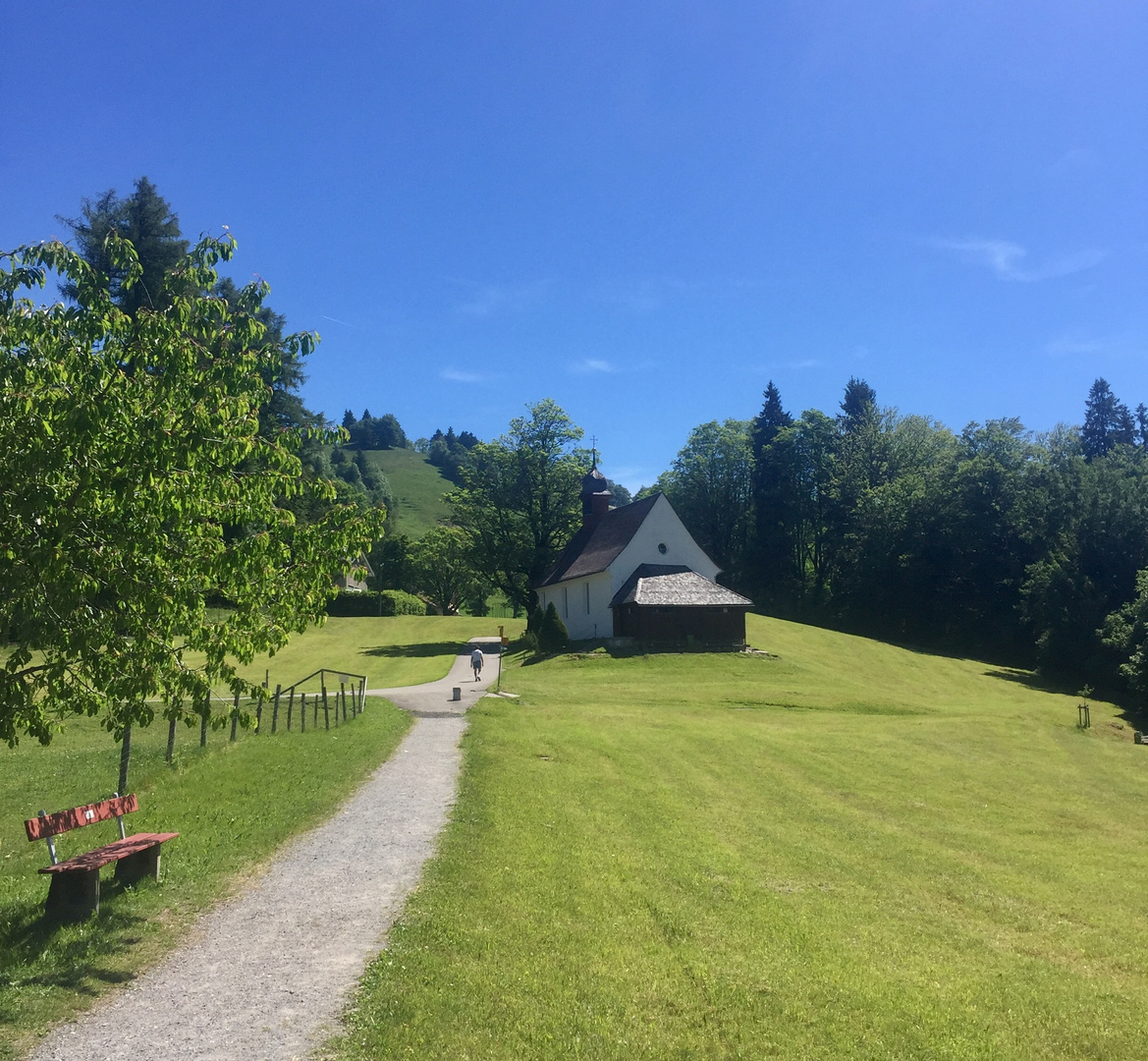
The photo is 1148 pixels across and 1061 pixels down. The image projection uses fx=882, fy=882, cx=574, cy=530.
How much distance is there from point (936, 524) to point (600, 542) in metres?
28.2

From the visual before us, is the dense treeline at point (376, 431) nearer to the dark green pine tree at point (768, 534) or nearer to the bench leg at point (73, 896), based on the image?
the dark green pine tree at point (768, 534)

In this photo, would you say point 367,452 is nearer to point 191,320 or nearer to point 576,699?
point 576,699

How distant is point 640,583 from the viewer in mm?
46781

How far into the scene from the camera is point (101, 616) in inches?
329

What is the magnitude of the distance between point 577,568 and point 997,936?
1668 inches

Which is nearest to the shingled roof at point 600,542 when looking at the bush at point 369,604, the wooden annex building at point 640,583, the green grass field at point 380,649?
the wooden annex building at point 640,583

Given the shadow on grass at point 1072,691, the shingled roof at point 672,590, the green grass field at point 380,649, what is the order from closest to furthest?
the shadow on grass at point 1072,691 → the green grass field at point 380,649 → the shingled roof at point 672,590

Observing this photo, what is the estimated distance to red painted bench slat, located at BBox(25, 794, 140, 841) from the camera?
8.99 meters

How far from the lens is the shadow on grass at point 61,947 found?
24.8 feet

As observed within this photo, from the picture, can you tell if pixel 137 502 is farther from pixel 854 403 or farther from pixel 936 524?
pixel 854 403

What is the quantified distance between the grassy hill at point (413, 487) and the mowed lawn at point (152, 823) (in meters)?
92.6

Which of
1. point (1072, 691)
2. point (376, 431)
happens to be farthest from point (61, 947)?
point (376, 431)

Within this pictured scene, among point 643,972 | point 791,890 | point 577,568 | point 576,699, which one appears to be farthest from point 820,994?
point 577,568

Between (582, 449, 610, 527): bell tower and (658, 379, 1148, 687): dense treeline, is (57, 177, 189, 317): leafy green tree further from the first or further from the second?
(658, 379, 1148, 687): dense treeline
